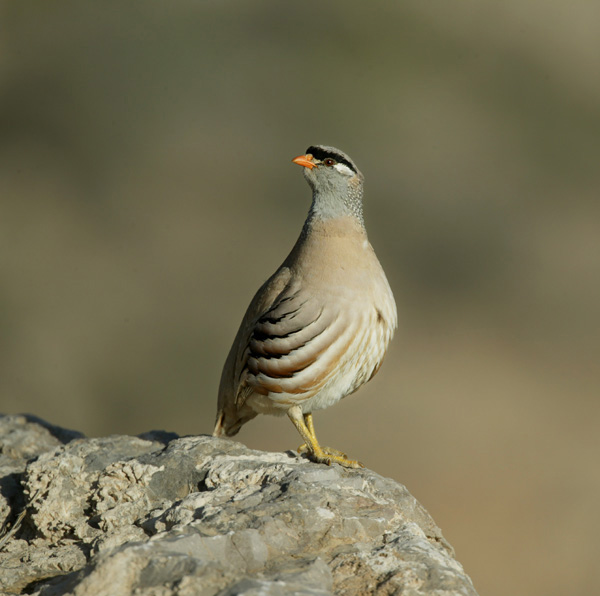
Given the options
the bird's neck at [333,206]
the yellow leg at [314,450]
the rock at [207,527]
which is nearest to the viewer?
the rock at [207,527]

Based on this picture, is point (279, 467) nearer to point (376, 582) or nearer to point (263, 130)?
point (376, 582)

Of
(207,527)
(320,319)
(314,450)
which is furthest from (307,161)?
(207,527)

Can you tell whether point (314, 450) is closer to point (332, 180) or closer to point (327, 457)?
point (327, 457)

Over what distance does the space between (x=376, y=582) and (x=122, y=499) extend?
5.63 feet

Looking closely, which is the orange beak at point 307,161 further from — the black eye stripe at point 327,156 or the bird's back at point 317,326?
the bird's back at point 317,326

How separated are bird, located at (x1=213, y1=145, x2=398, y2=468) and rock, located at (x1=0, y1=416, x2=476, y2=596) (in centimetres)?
80

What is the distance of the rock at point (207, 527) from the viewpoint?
11.0 ft

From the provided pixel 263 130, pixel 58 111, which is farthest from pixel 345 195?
pixel 58 111

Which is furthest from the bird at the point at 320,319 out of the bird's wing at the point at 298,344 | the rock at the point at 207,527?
the rock at the point at 207,527

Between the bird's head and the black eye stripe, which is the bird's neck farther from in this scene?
the black eye stripe

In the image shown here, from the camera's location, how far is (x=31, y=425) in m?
7.04

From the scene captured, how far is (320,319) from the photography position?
5.91m

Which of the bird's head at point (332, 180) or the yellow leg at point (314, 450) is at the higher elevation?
the bird's head at point (332, 180)

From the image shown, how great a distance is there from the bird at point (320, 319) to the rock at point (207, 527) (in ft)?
2.62
